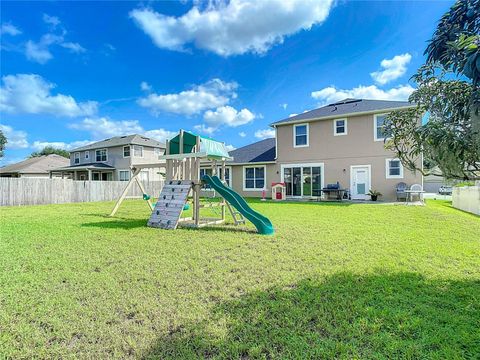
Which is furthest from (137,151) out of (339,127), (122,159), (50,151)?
(50,151)

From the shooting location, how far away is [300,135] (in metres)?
18.5

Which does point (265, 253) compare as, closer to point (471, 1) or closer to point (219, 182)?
point (219, 182)

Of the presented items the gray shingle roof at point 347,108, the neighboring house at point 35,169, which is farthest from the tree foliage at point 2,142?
the gray shingle roof at point 347,108

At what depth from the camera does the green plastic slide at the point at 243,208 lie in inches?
268

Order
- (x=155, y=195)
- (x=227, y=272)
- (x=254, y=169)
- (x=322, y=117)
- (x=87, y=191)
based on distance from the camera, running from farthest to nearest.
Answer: (x=155, y=195) < (x=254, y=169) < (x=87, y=191) < (x=322, y=117) < (x=227, y=272)

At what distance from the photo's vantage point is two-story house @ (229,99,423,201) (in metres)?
15.9

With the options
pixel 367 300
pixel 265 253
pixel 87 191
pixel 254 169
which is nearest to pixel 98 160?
pixel 87 191

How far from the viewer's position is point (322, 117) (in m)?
17.3

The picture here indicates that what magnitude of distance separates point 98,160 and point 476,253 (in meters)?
33.4

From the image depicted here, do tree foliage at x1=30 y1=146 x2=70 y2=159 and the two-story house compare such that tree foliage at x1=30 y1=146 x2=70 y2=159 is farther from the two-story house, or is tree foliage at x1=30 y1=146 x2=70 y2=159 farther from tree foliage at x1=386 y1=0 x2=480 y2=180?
tree foliage at x1=386 y1=0 x2=480 y2=180

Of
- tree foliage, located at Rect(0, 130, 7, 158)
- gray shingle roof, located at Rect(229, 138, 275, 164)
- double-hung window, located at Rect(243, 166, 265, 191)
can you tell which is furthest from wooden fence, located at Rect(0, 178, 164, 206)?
tree foliage, located at Rect(0, 130, 7, 158)

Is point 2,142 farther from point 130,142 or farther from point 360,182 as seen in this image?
point 360,182

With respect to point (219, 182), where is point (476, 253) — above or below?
below

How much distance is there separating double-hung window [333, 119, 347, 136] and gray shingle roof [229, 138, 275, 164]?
4808 mm
